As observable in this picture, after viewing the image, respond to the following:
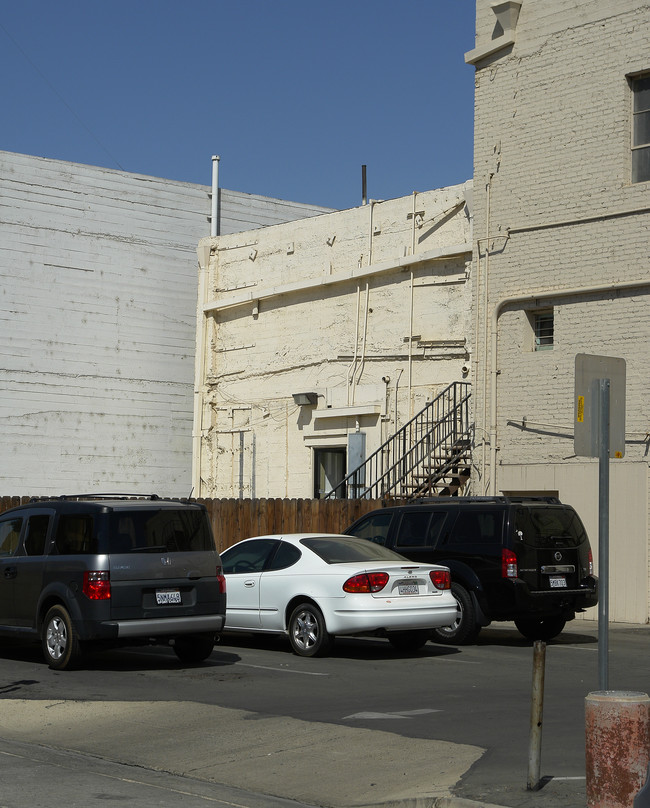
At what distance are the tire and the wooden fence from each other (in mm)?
9114

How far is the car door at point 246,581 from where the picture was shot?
15.0 metres

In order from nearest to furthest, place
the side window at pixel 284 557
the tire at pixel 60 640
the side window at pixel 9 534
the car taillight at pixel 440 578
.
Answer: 1. the tire at pixel 60 640
2. the side window at pixel 9 534
3. the car taillight at pixel 440 578
4. the side window at pixel 284 557

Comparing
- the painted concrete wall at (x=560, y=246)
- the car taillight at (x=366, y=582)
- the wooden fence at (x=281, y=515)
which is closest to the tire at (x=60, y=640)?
the car taillight at (x=366, y=582)

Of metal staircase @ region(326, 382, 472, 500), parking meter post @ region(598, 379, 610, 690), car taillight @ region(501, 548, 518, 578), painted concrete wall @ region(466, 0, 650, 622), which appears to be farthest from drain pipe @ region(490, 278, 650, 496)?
parking meter post @ region(598, 379, 610, 690)

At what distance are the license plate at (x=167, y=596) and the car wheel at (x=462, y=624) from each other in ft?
13.0

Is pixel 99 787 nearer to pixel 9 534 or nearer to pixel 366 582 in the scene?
pixel 366 582

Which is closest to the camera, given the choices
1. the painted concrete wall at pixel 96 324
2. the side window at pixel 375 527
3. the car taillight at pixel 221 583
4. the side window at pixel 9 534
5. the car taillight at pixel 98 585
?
the car taillight at pixel 98 585

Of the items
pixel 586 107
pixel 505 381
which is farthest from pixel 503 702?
pixel 586 107

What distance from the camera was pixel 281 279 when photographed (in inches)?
1089

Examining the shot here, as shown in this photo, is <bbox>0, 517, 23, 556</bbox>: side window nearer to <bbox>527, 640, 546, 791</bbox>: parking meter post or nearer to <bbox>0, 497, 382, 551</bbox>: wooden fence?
<bbox>527, 640, 546, 791</bbox>: parking meter post

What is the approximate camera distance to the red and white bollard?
21.5ft

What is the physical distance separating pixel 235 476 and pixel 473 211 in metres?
9.65

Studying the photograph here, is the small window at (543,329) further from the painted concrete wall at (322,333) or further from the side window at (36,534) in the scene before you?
the side window at (36,534)

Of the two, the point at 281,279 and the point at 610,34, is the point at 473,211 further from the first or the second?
the point at 281,279
